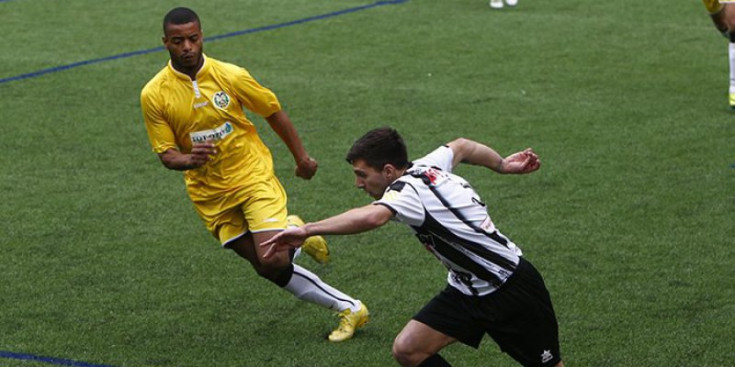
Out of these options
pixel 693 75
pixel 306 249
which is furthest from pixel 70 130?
pixel 693 75

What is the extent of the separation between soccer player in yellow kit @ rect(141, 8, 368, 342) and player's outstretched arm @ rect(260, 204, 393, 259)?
1918 mm

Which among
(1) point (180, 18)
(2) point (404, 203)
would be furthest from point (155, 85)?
(2) point (404, 203)

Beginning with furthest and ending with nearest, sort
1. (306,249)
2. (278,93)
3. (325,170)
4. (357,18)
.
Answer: (357,18) → (278,93) → (325,170) → (306,249)

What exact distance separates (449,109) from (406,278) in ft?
15.5

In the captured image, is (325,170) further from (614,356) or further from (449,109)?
(614,356)

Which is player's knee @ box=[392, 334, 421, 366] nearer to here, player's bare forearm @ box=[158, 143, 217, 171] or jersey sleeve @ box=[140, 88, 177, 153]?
player's bare forearm @ box=[158, 143, 217, 171]

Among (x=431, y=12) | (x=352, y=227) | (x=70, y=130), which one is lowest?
(x=431, y=12)

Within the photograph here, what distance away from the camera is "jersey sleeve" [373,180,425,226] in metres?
5.40

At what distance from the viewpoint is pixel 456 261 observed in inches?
227

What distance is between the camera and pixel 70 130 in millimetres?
12234

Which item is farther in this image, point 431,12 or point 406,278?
point 431,12

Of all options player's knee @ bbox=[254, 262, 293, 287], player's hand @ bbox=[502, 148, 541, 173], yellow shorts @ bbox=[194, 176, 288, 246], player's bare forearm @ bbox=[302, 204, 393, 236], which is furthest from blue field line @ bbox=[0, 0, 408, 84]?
player's bare forearm @ bbox=[302, 204, 393, 236]

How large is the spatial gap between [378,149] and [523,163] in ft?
3.19

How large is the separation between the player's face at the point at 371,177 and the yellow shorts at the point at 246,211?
5.45ft
